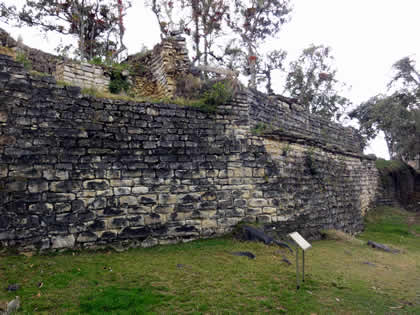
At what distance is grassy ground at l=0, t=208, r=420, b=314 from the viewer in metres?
4.18

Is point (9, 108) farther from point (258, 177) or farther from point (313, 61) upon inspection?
point (313, 61)

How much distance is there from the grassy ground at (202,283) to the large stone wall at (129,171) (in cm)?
56

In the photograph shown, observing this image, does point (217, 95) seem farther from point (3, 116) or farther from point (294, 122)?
point (3, 116)

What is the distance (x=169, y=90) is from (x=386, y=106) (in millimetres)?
19354

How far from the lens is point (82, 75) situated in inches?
303

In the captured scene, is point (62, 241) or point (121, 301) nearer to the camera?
point (121, 301)

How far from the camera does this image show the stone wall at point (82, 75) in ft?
24.3

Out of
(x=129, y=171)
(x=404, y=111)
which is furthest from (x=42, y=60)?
(x=404, y=111)

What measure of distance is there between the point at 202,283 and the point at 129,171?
2936 millimetres

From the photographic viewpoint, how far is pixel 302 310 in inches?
171

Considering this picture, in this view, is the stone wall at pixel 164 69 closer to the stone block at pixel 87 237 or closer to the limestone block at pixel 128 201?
the limestone block at pixel 128 201

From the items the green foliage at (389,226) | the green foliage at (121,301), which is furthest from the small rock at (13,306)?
the green foliage at (389,226)

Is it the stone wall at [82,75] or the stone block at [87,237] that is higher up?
the stone wall at [82,75]

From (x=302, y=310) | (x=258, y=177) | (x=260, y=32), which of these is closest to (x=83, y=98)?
(x=258, y=177)
